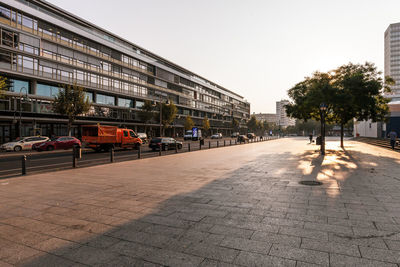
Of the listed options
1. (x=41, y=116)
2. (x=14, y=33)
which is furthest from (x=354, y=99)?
(x=14, y=33)

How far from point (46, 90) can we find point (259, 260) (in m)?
42.3

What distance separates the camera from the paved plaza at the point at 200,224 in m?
3.15

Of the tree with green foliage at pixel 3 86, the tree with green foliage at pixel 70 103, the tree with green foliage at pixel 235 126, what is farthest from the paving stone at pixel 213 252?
the tree with green foliage at pixel 235 126

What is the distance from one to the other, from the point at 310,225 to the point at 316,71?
81.4ft

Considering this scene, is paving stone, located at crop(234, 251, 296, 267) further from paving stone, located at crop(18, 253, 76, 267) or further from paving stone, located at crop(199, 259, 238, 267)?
paving stone, located at crop(18, 253, 76, 267)

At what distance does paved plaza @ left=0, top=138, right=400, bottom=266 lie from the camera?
10.3 feet

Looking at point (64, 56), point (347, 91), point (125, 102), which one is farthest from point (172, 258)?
point (125, 102)

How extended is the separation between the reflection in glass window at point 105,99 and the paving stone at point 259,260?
46558mm

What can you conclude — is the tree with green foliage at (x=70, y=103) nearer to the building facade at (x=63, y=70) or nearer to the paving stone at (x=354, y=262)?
the building facade at (x=63, y=70)

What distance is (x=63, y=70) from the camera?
38.4 m

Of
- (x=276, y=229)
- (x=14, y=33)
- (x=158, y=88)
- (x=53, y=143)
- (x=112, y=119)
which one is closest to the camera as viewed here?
(x=276, y=229)

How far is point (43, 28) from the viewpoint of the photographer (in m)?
35.9

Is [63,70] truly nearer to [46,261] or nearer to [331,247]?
[46,261]

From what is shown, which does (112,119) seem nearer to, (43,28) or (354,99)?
(43,28)
